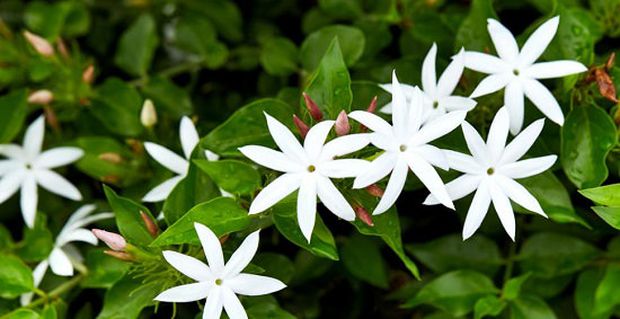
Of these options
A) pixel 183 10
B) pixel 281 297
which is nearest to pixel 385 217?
pixel 281 297

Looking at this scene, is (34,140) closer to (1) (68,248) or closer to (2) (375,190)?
(1) (68,248)

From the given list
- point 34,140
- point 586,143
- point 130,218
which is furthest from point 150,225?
point 586,143

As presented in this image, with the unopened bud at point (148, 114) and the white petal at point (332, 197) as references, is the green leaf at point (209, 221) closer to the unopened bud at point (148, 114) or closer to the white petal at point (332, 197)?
the white petal at point (332, 197)

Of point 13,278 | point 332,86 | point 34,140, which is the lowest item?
point 13,278

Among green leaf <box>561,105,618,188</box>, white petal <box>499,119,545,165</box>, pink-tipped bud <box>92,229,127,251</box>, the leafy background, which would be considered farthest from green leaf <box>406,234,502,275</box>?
pink-tipped bud <box>92,229,127,251</box>

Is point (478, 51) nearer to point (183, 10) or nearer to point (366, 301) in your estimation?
point (366, 301)

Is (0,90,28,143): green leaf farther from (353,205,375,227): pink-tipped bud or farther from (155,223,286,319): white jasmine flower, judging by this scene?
(353,205,375,227): pink-tipped bud
